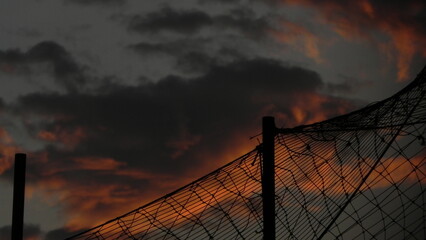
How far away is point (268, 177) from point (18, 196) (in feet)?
8.57

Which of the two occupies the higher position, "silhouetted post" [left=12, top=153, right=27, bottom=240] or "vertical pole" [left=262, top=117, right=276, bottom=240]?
"silhouetted post" [left=12, top=153, right=27, bottom=240]

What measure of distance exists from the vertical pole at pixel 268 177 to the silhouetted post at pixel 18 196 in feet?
8.25

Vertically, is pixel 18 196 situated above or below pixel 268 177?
above

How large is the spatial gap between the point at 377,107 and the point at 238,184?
1.85 metres

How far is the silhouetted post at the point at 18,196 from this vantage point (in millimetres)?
6734

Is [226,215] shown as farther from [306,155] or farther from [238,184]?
[306,155]

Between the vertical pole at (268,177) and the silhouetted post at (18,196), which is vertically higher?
the silhouetted post at (18,196)

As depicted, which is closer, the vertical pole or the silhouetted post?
the vertical pole

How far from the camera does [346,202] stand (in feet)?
23.6

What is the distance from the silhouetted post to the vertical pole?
2.52 metres

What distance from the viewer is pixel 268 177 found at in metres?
6.68

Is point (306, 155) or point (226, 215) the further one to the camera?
point (306, 155)

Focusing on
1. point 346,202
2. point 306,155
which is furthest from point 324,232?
point 306,155

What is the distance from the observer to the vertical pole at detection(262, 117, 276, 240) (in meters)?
6.51
